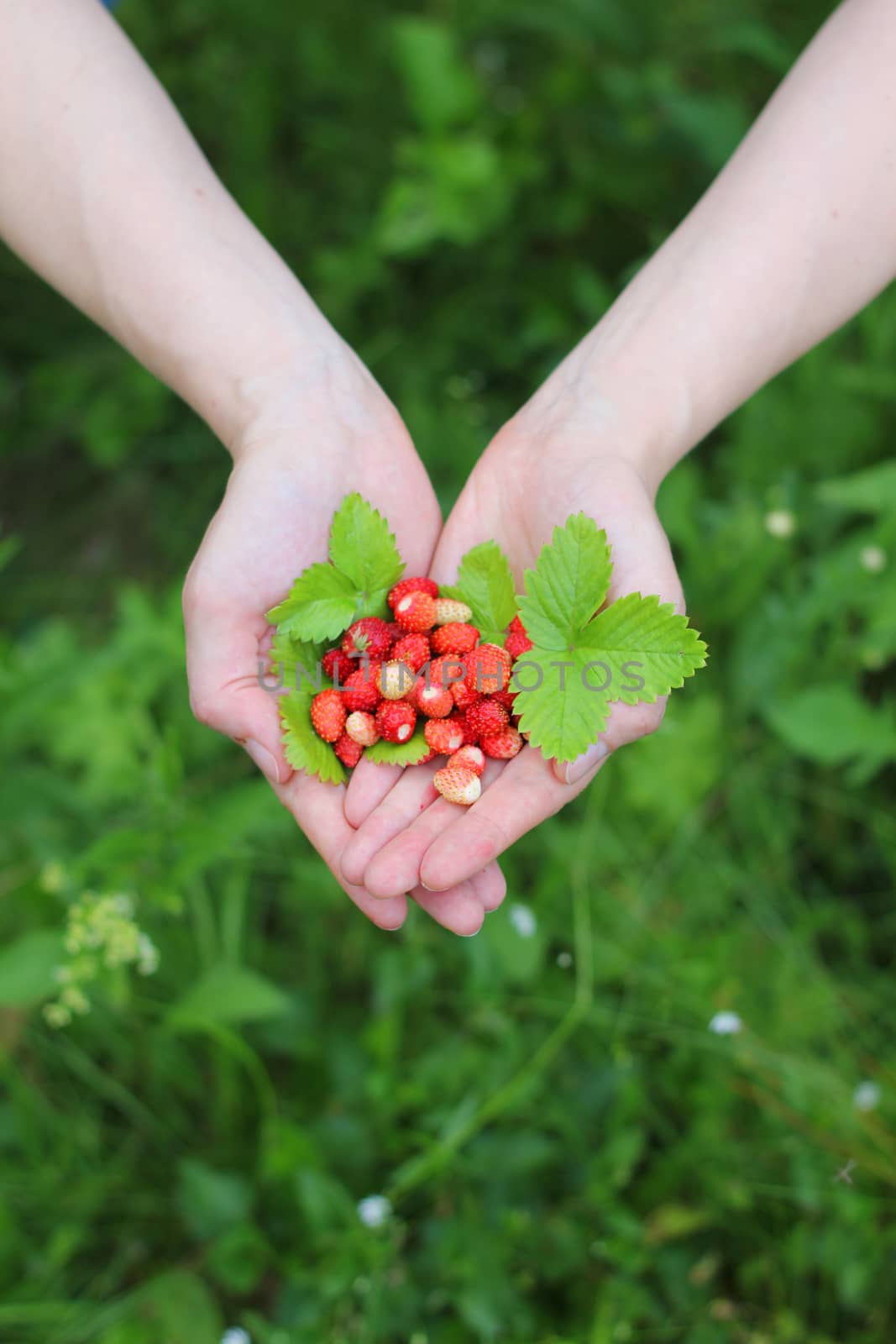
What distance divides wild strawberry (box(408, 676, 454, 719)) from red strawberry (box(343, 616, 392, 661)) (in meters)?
0.10

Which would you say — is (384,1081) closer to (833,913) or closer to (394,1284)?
(394,1284)

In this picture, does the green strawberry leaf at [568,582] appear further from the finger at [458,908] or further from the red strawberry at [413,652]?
the finger at [458,908]

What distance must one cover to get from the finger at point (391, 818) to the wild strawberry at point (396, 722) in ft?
0.22

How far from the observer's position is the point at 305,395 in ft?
6.97

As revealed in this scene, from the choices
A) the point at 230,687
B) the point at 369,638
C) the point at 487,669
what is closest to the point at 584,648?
the point at 487,669

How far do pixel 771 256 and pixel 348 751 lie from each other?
4.36 feet

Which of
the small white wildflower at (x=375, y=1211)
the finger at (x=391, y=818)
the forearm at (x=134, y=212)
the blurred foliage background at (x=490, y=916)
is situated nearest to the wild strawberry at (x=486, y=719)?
the finger at (x=391, y=818)

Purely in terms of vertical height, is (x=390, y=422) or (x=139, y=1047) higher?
(x=390, y=422)

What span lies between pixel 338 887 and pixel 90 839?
704 mm

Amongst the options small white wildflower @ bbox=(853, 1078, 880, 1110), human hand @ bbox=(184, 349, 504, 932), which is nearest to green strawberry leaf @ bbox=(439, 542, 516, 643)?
human hand @ bbox=(184, 349, 504, 932)

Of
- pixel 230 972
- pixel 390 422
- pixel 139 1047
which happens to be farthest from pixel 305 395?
pixel 139 1047

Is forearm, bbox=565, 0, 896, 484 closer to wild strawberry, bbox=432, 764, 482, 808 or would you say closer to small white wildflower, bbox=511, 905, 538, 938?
wild strawberry, bbox=432, 764, 482, 808

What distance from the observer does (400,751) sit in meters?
1.88

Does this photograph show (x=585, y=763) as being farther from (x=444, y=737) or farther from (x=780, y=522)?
(x=780, y=522)
